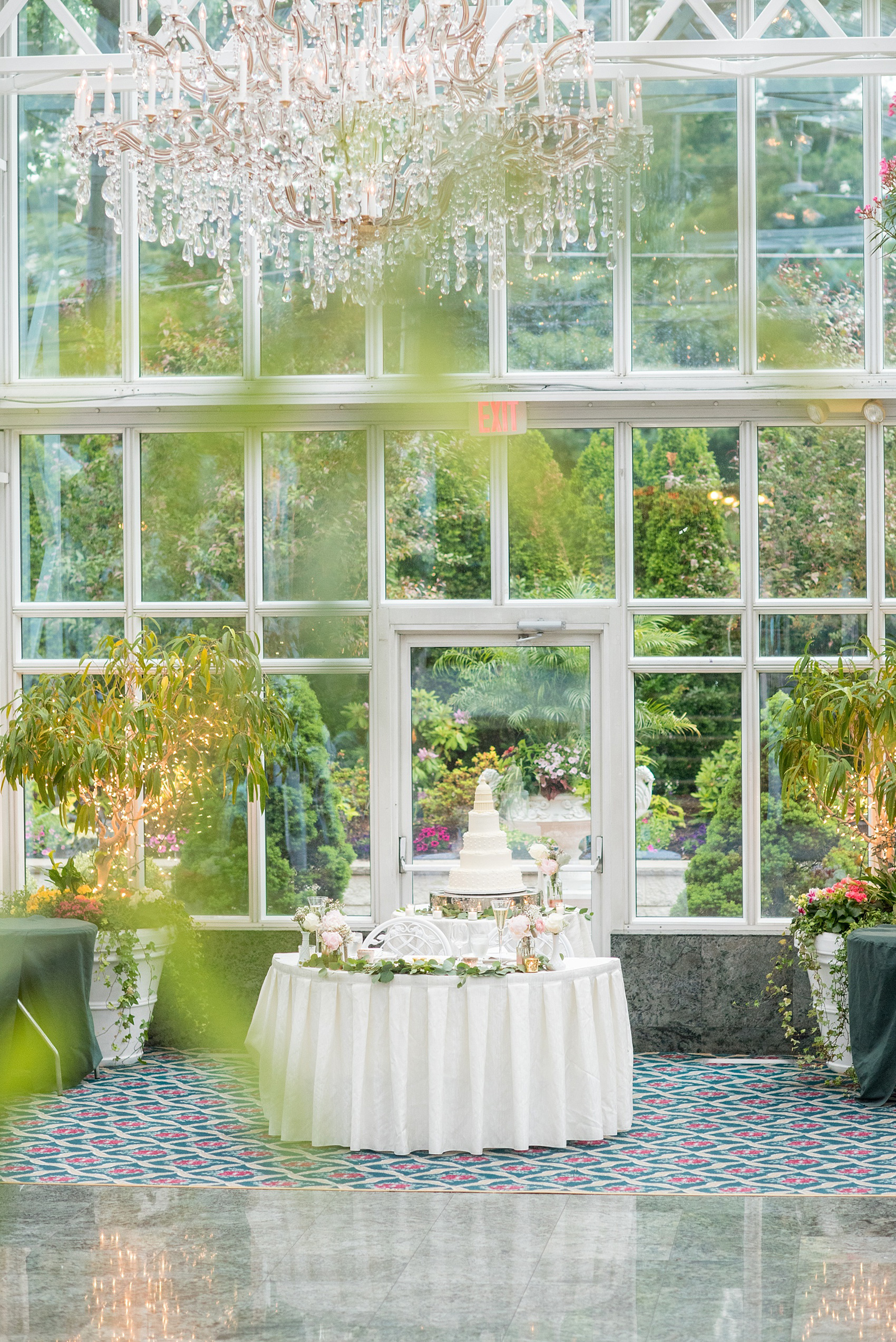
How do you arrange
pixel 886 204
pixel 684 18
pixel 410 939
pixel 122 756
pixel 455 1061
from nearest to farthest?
pixel 455 1061
pixel 410 939
pixel 886 204
pixel 122 756
pixel 684 18

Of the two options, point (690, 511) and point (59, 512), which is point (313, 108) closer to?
point (690, 511)

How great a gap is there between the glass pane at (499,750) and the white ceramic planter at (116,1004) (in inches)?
64.5

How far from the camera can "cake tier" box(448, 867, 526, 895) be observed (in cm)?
684

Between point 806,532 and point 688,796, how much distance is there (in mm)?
1626

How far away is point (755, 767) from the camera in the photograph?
8.20m

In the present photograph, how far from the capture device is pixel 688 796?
8297mm

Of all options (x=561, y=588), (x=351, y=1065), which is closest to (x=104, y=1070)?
(x=351, y=1065)

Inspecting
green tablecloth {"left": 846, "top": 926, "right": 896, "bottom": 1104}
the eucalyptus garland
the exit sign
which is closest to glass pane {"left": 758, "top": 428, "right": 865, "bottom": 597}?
green tablecloth {"left": 846, "top": 926, "right": 896, "bottom": 1104}

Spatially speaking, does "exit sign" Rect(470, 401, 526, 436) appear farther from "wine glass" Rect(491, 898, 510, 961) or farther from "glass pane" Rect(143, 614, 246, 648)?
"glass pane" Rect(143, 614, 246, 648)

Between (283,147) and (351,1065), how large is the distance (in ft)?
11.5

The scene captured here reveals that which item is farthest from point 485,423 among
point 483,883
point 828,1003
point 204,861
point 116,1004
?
point 116,1004

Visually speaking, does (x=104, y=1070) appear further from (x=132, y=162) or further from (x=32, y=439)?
(x=132, y=162)

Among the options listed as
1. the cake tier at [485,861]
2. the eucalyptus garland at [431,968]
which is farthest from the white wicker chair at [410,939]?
the cake tier at [485,861]

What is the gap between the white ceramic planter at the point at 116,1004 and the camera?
7.55 meters
